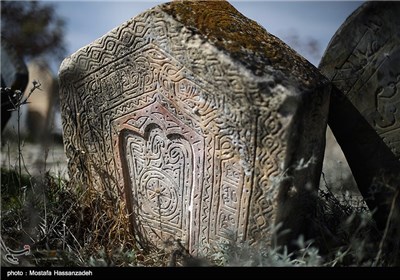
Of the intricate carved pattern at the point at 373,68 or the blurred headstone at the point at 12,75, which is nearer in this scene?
the intricate carved pattern at the point at 373,68

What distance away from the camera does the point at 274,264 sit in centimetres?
278

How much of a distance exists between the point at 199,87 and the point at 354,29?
3.94 feet

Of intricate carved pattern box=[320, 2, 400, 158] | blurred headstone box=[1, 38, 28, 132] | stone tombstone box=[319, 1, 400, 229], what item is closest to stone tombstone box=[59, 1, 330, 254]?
stone tombstone box=[319, 1, 400, 229]

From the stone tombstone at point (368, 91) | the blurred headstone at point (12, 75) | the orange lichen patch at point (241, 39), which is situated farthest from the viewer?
the blurred headstone at point (12, 75)

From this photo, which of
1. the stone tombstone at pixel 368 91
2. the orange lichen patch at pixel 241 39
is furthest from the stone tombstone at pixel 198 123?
the stone tombstone at pixel 368 91

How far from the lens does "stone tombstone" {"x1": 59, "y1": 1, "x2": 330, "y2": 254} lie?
9.70 ft

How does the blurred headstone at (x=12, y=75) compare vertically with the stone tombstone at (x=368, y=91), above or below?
above

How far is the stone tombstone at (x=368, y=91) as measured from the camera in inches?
141

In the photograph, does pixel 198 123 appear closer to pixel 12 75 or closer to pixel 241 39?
pixel 241 39

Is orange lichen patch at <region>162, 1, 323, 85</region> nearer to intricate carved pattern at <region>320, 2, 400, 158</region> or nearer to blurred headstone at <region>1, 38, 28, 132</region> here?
intricate carved pattern at <region>320, 2, 400, 158</region>

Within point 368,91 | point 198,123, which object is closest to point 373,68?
point 368,91

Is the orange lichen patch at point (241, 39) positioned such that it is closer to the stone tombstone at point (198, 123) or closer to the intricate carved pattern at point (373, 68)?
the stone tombstone at point (198, 123)

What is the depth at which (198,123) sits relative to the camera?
319 cm
